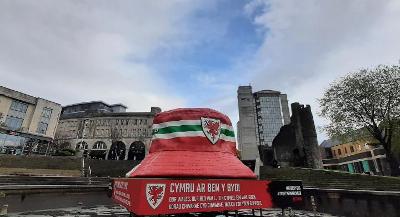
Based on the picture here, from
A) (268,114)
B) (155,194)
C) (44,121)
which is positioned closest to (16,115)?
(44,121)

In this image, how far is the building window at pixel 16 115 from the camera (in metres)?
48.3

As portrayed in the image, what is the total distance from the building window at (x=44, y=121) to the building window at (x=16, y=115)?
139 inches

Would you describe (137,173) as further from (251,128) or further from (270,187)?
(251,128)

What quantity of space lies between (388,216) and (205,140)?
13450 mm

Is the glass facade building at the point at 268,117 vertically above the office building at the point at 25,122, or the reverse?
the glass facade building at the point at 268,117

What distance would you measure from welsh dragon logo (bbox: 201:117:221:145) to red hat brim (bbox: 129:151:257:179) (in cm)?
35

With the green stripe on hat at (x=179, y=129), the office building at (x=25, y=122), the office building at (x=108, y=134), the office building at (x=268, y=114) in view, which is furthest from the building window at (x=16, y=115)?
the office building at (x=268, y=114)

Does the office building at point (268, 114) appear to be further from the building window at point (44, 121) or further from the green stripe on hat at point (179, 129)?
the green stripe on hat at point (179, 129)

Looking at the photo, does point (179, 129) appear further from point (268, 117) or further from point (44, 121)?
point (268, 117)

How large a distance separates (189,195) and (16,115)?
5778 centimetres

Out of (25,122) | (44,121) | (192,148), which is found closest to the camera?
(192,148)

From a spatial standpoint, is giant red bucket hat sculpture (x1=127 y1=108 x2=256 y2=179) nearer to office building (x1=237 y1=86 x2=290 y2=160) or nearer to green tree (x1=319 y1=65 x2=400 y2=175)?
green tree (x1=319 y1=65 x2=400 y2=175)

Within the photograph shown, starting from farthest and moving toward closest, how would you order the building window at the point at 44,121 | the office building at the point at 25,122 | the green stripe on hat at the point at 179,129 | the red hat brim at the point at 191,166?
the building window at the point at 44,121 < the office building at the point at 25,122 < the green stripe on hat at the point at 179,129 < the red hat brim at the point at 191,166

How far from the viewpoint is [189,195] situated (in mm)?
3834
